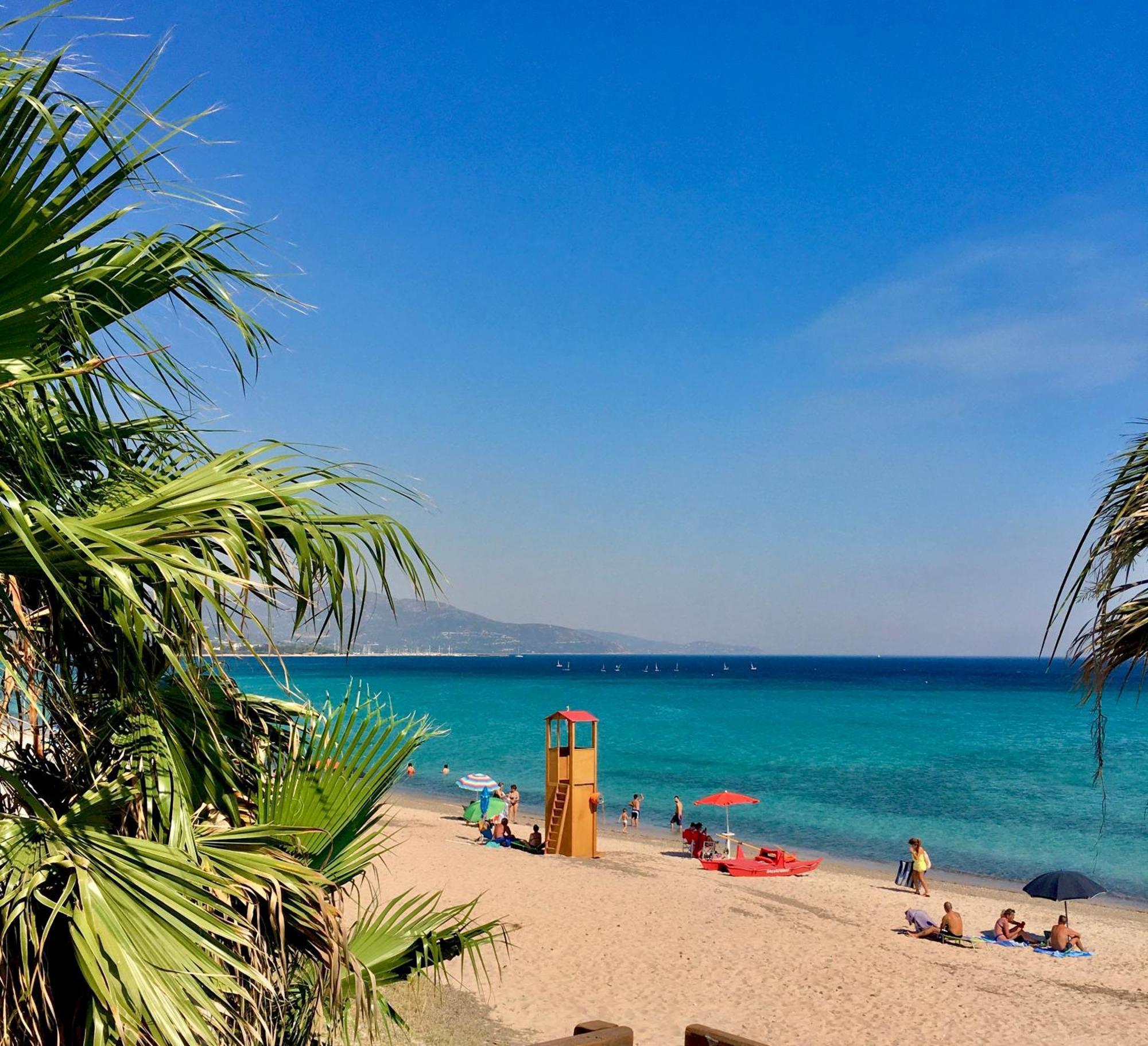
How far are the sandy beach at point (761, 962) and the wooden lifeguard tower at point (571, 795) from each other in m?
0.75

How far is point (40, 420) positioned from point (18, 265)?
0.71 meters

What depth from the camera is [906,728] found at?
69.1m

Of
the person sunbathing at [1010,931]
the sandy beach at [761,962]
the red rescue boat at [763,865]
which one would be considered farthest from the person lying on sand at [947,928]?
the red rescue boat at [763,865]

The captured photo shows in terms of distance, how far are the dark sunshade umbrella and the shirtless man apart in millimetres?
451

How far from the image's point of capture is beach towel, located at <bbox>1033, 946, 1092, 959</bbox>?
45.6 ft

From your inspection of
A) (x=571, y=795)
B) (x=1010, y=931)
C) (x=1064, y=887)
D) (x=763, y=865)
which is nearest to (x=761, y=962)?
(x=1010, y=931)

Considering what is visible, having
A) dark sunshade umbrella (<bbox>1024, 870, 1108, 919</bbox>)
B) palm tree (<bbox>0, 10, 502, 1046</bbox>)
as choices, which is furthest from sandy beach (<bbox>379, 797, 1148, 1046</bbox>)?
palm tree (<bbox>0, 10, 502, 1046</bbox>)

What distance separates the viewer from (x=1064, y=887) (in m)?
15.0

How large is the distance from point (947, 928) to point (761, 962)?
3.96m

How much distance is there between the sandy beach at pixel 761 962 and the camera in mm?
9859

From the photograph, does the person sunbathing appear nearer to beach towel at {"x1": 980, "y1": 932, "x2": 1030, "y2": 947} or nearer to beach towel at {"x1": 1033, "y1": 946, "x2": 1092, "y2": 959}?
beach towel at {"x1": 980, "y1": 932, "x2": 1030, "y2": 947}

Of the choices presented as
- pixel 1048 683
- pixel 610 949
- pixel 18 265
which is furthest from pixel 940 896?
pixel 1048 683

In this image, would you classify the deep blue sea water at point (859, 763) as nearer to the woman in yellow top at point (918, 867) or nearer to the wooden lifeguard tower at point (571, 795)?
the woman in yellow top at point (918, 867)

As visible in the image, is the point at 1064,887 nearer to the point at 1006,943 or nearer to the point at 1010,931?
the point at 1010,931
